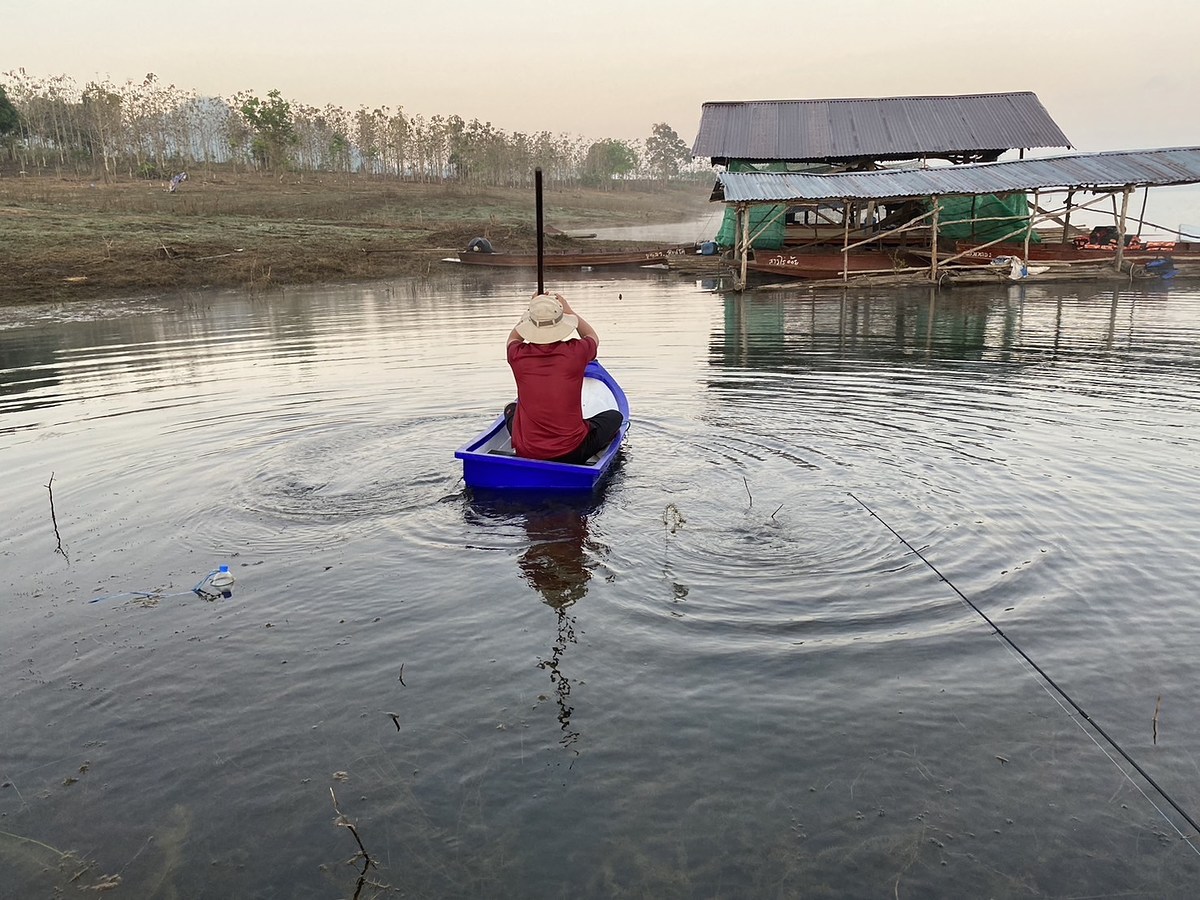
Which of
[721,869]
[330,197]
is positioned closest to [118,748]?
[721,869]

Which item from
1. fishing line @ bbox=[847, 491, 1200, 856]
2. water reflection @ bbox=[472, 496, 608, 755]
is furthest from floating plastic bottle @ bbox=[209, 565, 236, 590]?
fishing line @ bbox=[847, 491, 1200, 856]

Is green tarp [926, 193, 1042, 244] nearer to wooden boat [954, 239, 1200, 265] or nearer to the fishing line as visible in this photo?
wooden boat [954, 239, 1200, 265]

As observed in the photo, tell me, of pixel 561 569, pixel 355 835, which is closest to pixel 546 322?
pixel 561 569

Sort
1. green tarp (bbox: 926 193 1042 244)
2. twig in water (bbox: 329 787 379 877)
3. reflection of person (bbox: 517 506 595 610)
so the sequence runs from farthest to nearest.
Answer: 1. green tarp (bbox: 926 193 1042 244)
2. reflection of person (bbox: 517 506 595 610)
3. twig in water (bbox: 329 787 379 877)

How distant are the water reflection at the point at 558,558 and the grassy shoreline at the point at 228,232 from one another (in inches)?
934

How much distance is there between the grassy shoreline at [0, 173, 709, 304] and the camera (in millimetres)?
27906

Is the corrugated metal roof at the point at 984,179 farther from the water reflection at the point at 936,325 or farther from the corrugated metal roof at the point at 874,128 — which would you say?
the corrugated metal roof at the point at 874,128

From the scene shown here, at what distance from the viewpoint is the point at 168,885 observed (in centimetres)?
335

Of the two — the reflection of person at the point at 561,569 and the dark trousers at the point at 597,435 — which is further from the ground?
the dark trousers at the point at 597,435

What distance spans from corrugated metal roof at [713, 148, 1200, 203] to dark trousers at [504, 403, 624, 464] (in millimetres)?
19435

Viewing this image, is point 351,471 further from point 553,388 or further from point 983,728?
point 983,728

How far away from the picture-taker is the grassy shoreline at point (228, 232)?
27906 mm

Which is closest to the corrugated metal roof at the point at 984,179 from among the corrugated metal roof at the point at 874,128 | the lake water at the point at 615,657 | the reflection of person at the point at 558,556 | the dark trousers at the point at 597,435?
the corrugated metal roof at the point at 874,128

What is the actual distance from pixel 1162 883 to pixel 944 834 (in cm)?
79
